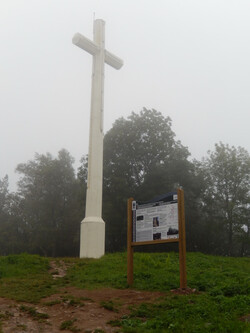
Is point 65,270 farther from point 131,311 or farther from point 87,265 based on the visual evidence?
point 131,311

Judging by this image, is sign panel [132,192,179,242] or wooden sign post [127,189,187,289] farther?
sign panel [132,192,179,242]

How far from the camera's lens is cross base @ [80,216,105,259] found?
17250 mm

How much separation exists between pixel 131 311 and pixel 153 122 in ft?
82.0

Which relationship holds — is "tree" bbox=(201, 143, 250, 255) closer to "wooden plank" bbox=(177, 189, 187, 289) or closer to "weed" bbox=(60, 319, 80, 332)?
"wooden plank" bbox=(177, 189, 187, 289)

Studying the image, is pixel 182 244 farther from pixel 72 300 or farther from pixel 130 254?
pixel 72 300

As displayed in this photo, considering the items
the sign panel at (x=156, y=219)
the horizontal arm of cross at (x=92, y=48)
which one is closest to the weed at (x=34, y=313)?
the sign panel at (x=156, y=219)

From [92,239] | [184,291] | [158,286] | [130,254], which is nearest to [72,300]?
[158,286]

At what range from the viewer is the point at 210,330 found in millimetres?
6117

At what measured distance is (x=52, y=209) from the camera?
37.0m

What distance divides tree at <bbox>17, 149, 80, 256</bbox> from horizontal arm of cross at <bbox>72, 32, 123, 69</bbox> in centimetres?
1635

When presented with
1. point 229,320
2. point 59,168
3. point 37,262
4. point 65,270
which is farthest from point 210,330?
point 59,168

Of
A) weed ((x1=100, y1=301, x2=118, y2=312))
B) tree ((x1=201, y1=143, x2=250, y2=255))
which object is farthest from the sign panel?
tree ((x1=201, y1=143, x2=250, y2=255))

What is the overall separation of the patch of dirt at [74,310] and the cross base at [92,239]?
24.6 feet

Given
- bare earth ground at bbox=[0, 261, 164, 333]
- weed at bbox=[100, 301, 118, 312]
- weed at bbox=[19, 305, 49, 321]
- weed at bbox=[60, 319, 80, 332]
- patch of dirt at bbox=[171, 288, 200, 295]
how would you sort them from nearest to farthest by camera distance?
1. weed at bbox=[60, 319, 80, 332]
2. bare earth ground at bbox=[0, 261, 164, 333]
3. weed at bbox=[19, 305, 49, 321]
4. weed at bbox=[100, 301, 118, 312]
5. patch of dirt at bbox=[171, 288, 200, 295]
